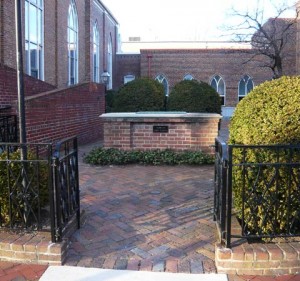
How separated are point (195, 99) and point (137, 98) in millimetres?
2258

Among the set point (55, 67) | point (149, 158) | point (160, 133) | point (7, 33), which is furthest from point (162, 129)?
point (55, 67)

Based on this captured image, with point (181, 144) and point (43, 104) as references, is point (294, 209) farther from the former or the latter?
point (43, 104)

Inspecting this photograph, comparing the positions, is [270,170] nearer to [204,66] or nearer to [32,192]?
[32,192]

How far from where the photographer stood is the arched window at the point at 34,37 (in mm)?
12625

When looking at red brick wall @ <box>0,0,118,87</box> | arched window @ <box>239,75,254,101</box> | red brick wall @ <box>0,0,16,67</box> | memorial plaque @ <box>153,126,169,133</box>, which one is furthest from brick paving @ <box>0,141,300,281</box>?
arched window @ <box>239,75,254,101</box>

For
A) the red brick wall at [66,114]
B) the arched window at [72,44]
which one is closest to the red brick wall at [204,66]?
the arched window at [72,44]

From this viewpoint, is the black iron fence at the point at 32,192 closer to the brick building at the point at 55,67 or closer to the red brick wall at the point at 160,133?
the brick building at the point at 55,67

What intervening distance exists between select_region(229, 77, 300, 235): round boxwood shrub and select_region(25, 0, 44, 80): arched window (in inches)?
428

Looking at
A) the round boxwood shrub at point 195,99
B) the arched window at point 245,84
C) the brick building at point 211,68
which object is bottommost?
the round boxwood shrub at point 195,99

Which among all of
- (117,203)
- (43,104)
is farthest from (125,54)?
(117,203)

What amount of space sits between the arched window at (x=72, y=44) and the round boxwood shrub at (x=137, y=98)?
15.0 ft

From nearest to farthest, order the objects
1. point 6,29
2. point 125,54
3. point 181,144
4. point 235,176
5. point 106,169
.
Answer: point 235,176 → point 106,169 → point 181,144 → point 6,29 → point 125,54

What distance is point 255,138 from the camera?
341cm

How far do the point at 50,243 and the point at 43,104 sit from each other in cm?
596
